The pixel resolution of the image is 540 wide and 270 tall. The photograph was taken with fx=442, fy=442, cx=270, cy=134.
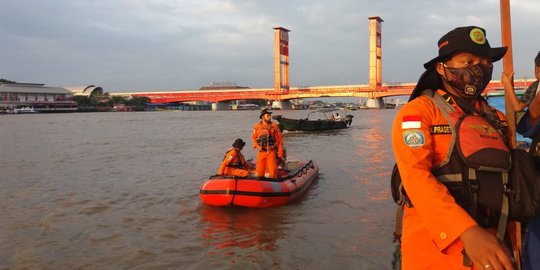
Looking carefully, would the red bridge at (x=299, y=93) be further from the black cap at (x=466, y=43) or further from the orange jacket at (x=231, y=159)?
the black cap at (x=466, y=43)

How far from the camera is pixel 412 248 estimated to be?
1789mm

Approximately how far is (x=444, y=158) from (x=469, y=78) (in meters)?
0.36

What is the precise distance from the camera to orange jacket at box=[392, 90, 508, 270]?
1.58 m

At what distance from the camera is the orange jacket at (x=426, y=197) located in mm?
1583

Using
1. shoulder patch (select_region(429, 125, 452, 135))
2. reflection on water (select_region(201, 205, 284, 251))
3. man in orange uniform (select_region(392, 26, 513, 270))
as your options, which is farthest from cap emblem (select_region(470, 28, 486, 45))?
reflection on water (select_region(201, 205, 284, 251))

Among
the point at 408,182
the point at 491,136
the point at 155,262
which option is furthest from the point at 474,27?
the point at 155,262

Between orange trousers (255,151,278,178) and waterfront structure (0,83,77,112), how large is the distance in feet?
274

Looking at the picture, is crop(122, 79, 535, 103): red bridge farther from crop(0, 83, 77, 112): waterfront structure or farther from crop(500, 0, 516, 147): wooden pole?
crop(500, 0, 516, 147): wooden pole

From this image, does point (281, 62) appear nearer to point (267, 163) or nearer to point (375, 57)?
point (375, 57)

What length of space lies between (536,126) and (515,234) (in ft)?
2.10

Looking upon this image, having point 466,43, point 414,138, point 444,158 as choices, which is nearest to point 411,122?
point 414,138

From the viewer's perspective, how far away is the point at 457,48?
1.78 meters

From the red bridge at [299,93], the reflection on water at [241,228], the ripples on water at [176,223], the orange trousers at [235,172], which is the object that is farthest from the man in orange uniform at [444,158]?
the red bridge at [299,93]

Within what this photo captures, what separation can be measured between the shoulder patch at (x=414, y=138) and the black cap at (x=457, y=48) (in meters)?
0.27
